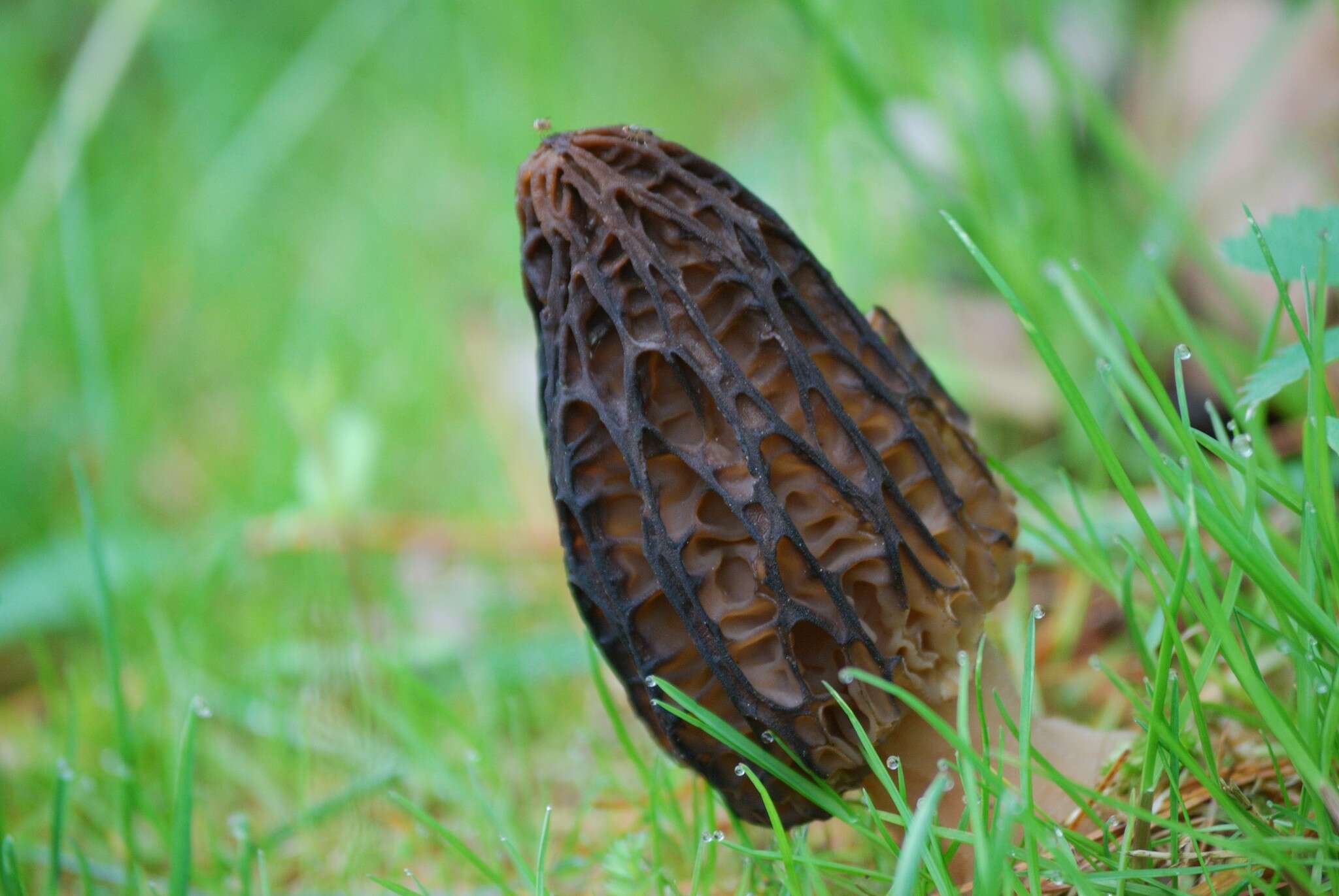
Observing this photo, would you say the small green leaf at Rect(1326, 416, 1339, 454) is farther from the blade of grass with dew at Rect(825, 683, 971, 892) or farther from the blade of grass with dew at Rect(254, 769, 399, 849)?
the blade of grass with dew at Rect(254, 769, 399, 849)

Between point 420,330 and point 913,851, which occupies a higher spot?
point 420,330

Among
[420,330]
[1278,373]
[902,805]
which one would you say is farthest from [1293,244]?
[420,330]

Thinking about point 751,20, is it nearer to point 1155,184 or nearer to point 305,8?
point 305,8

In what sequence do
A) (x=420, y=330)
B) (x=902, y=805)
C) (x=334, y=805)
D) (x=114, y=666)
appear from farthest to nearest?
(x=420, y=330) → (x=334, y=805) → (x=114, y=666) → (x=902, y=805)

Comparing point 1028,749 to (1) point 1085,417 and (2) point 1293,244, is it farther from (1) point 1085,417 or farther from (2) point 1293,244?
(2) point 1293,244

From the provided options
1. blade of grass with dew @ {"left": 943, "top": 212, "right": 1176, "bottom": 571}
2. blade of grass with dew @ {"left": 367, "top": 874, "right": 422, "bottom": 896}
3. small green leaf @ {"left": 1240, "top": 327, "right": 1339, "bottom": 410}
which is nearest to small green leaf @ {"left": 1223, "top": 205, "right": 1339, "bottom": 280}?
small green leaf @ {"left": 1240, "top": 327, "right": 1339, "bottom": 410}

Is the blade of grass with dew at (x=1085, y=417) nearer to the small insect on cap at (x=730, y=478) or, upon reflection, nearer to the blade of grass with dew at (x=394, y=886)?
the small insect on cap at (x=730, y=478)

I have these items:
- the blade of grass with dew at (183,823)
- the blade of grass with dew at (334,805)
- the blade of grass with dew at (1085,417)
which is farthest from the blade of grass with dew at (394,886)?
the blade of grass with dew at (1085,417)

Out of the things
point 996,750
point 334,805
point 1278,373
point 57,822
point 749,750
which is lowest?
point 996,750
